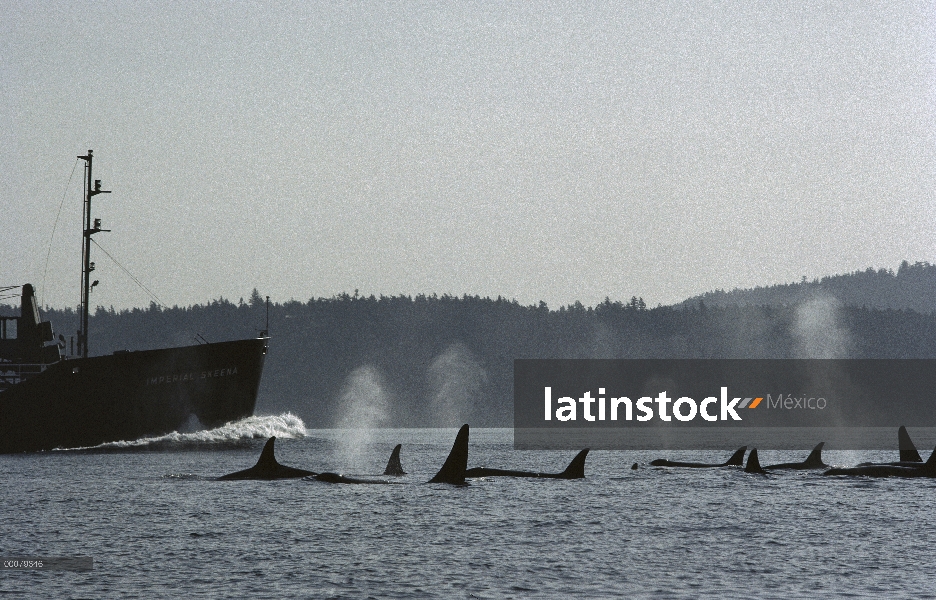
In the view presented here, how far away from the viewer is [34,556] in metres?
35.0

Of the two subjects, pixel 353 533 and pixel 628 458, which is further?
pixel 628 458

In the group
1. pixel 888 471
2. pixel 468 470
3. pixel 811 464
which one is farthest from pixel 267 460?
pixel 888 471

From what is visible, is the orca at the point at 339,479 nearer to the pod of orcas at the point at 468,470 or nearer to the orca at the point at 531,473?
the pod of orcas at the point at 468,470

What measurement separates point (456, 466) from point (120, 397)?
3673 centimetres

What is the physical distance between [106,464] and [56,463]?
11.9 feet

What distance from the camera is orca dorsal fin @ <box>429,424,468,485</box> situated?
176 feet

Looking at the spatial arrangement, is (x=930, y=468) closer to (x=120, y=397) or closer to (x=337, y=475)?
(x=337, y=475)

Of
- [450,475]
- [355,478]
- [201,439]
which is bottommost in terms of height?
[355,478]

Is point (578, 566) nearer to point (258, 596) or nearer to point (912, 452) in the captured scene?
point (258, 596)

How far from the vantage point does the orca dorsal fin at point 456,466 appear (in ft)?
176

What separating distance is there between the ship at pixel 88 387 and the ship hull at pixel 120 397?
64 millimetres

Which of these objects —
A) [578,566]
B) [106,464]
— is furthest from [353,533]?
[106,464]

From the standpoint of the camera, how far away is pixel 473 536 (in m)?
38.7

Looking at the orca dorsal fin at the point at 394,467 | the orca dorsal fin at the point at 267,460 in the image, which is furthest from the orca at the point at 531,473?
the orca dorsal fin at the point at 267,460
